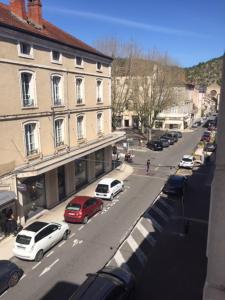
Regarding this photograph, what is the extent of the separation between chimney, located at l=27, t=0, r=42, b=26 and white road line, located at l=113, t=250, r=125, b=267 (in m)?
18.4

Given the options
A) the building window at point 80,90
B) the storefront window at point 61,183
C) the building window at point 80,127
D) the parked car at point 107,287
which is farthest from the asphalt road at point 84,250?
the building window at point 80,90

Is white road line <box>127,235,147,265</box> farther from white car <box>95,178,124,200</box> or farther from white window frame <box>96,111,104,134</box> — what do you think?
white window frame <box>96,111,104,134</box>

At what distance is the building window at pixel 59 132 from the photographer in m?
23.2

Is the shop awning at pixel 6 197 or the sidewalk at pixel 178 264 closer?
the sidewalk at pixel 178 264

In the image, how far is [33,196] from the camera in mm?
20953

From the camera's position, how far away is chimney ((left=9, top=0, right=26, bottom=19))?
2166 centimetres

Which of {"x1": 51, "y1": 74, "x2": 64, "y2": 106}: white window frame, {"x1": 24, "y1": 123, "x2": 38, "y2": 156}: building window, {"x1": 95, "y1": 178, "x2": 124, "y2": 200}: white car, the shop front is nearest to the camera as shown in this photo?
the shop front

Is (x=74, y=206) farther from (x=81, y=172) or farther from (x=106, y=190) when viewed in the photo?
(x=81, y=172)

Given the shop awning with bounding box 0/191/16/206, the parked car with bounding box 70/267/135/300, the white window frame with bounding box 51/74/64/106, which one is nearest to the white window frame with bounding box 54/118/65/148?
the white window frame with bounding box 51/74/64/106

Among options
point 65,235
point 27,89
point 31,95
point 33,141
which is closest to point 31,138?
point 33,141

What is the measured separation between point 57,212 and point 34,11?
16.2 metres

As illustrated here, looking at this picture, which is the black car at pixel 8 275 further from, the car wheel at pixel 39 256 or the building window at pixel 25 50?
the building window at pixel 25 50

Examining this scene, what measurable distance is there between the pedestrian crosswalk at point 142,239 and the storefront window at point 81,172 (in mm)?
7864

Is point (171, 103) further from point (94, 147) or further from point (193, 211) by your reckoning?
point (193, 211)
